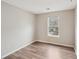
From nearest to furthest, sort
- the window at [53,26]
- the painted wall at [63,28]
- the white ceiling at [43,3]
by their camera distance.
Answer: the white ceiling at [43,3] → the painted wall at [63,28] → the window at [53,26]

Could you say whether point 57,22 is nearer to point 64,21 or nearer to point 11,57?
point 64,21

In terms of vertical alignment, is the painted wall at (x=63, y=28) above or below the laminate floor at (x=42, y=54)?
above

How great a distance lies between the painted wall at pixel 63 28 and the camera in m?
3.80

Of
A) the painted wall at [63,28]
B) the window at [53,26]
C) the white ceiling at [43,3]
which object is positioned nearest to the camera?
the white ceiling at [43,3]

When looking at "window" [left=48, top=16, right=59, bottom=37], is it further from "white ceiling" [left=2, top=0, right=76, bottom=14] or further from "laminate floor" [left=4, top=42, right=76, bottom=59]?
"laminate floor" [left=4, top=42, right=76, bottom=59]

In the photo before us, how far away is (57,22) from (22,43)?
2.80m

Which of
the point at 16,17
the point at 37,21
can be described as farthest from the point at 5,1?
the point at 37,21

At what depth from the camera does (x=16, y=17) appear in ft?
10.7

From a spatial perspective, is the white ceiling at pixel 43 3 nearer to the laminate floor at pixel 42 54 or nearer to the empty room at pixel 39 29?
the empty room at pixel 39 29

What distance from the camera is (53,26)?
185 inches

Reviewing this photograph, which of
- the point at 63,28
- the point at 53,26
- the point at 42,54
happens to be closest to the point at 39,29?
the point at 53,26

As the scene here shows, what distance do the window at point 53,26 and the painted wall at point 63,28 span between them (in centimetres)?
26

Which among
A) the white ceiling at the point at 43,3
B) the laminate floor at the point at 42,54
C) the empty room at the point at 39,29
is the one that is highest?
the white ceiling at the point at 43,3

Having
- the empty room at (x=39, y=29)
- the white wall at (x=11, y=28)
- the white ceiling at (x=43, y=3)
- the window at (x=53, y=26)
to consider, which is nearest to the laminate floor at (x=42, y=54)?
the empty room at (x=39, y=29)
